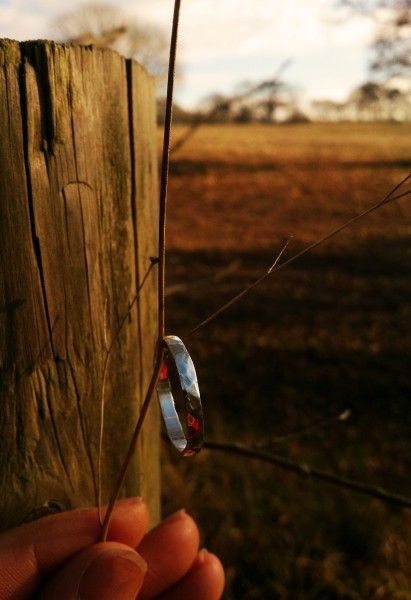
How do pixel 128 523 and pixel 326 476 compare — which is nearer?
pixel 128 523

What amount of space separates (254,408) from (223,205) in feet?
36.3

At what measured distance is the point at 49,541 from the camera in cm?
99

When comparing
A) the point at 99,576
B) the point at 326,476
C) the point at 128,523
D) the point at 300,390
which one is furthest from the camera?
the point at 300,390

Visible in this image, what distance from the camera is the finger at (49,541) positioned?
95 centimetres

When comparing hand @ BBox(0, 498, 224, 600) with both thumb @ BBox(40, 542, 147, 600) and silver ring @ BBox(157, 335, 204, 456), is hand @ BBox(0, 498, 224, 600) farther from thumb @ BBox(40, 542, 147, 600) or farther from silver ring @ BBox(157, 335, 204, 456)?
silver ring @ BBox(157, 335, 204, 456)

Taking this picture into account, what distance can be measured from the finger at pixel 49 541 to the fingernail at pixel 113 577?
0.20ft

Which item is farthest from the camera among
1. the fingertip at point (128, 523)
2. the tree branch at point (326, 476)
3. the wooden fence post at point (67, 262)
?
the tree branch at point (326, 476)

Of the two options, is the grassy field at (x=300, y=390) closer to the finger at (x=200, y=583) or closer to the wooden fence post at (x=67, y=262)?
the finger at (x=200, y=583)

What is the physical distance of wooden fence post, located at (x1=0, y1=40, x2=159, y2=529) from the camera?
0.92 m

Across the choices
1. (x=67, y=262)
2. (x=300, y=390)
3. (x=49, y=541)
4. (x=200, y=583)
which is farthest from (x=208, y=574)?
(x=300, y=390)

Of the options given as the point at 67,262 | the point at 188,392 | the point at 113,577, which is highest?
the point at 67,262

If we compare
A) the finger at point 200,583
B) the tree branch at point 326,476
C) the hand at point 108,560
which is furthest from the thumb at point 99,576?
the tree branch at point 326,476

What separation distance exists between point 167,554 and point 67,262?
1.63 feet

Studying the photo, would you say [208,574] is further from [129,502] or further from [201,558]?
[129,502]
